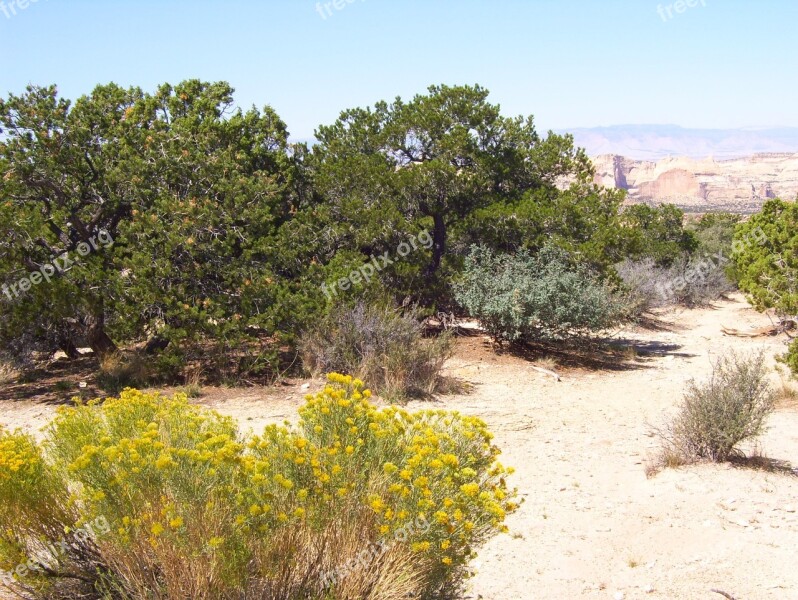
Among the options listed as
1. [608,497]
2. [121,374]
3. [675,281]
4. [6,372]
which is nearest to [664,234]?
[675,281]

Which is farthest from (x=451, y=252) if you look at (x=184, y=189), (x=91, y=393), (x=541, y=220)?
(x=91, y=393)

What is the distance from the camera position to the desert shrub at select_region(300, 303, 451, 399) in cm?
1020

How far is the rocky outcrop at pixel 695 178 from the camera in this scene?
447 ft

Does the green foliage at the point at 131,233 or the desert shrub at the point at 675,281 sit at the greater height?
the green foliage at the point at 131,233

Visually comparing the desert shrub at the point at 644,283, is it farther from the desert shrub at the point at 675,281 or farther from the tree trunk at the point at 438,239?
the tree trunk at the point at 438,239

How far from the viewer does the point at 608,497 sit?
256 inches

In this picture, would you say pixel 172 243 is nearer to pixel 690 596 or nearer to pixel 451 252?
pixel 451 252

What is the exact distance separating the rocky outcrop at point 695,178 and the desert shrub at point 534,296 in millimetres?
127254

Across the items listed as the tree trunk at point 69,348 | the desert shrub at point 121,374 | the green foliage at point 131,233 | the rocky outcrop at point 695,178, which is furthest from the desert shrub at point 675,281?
the rocky outcrop at point 695,178

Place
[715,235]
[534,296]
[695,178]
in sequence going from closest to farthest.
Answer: [534,296], [715,235], [695,178]

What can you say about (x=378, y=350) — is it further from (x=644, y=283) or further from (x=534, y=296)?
(x=644, y=283)

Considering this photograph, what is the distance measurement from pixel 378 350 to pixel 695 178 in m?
157

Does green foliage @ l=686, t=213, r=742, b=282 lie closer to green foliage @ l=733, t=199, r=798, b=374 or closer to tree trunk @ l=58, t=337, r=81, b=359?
green foliage @ l=733, t=199, r=798, b=374

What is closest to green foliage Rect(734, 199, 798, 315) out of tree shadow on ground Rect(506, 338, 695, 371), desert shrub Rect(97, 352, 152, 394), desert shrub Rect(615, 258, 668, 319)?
tree shadow on ground Rect(506, 338, 695, 371)
